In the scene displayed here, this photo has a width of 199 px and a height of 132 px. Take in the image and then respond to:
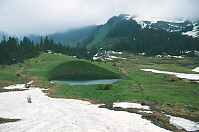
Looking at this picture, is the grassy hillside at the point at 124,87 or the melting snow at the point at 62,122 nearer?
the melting snow at the point at 62,122

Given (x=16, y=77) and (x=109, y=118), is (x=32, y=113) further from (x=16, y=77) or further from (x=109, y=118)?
(x=16, y=77)

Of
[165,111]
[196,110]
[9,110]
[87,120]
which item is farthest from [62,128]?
[196,110]

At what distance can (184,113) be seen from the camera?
2223 centimetres

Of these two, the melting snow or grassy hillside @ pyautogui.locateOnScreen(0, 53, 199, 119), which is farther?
grassy hillside @ pyautogui.locateOnScreen(0, 53, 199, 119)

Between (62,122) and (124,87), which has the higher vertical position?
(62,122)

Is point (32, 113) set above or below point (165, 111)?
above

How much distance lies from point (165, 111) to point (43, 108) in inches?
794

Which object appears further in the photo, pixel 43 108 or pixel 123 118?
pixel 43 108

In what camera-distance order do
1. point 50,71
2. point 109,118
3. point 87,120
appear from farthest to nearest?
point 50,71 < point 109,118 < point 87,120

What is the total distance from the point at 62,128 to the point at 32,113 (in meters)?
7.32

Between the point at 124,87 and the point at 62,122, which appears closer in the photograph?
the point at 62,122

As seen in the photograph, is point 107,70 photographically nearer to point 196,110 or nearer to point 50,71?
point 50,71

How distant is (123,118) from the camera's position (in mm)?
18688

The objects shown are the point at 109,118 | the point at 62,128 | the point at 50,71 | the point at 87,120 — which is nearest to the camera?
the point at 62,128
